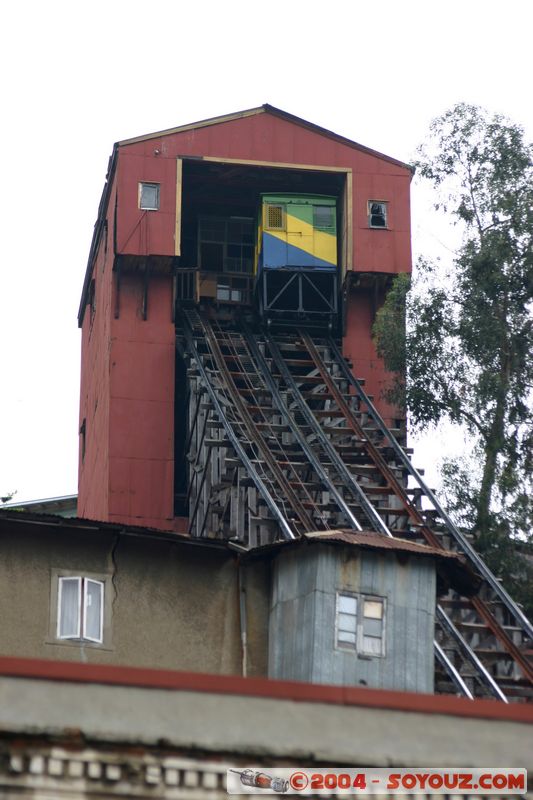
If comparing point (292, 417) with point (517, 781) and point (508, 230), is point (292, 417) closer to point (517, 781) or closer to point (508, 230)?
point (508, 230)

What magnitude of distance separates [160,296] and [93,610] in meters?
19.8

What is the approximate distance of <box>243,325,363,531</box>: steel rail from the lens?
119 feet

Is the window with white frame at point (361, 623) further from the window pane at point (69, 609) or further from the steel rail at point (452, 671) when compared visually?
the window pane at point (69, 609)

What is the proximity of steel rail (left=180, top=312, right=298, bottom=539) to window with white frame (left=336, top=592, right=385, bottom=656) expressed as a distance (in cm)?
383

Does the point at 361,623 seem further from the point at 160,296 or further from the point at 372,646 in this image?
the point at 160,296

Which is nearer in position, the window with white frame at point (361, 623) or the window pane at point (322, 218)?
the window with white frame at point (361, 623)

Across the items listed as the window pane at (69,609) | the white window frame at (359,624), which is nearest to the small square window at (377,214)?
the white window frame at (359,624)

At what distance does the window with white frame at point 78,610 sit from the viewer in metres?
27.8

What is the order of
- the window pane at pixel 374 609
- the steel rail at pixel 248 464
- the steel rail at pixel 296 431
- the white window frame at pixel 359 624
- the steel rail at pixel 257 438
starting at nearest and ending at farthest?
1. the white window frame at pixel 359 624
2. the window pane at pixel 374 609
3. the steel rail at pixel 248 464
4. the steel rail at pixel 296 431
5. the steel rail at pixel 257 438

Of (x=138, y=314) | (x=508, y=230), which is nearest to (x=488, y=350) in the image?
(x=508, y=230)

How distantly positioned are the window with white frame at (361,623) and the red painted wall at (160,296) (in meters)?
17.1

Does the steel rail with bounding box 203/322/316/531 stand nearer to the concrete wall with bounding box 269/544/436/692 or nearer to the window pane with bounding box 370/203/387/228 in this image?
the window pane with bounding box 370/203/387/228

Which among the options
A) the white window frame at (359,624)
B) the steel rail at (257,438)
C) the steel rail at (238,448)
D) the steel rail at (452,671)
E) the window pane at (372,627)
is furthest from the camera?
the steel rail at (257,438)

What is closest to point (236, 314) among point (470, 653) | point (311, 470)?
point (311, 470)
